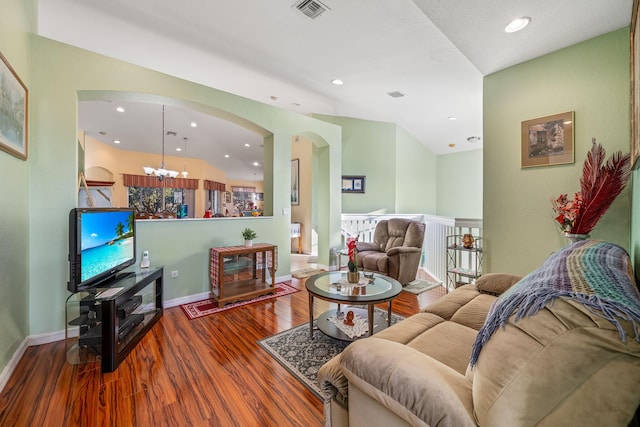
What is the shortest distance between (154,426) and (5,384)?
1.25 metres

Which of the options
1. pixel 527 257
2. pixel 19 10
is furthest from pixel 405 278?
pixel 19 10

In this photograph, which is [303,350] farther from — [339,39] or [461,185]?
Result: [461,185]

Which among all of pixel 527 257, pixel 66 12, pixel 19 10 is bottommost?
pixel 527 257

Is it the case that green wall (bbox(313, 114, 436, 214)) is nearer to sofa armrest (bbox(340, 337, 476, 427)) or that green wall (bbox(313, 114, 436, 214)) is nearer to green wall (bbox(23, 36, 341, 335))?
green wall (bbox(23, 36, 341, 335))

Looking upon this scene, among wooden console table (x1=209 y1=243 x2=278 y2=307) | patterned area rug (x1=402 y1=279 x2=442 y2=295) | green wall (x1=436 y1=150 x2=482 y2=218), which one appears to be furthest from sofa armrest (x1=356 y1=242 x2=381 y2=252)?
green wall (x1=436 y1=150 x2=482 y2=218)

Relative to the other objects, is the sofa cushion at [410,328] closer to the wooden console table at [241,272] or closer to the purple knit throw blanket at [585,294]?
the purple knit throw blanket at [585,294]

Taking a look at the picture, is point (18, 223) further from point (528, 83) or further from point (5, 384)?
point (528, 83)

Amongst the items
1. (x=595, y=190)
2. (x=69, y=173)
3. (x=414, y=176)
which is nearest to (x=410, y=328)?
(x=595, y=190)

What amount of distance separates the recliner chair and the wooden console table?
1.38 m

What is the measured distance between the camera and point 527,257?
2.78 m

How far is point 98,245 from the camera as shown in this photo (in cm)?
220

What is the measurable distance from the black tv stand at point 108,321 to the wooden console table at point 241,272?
0.76 m

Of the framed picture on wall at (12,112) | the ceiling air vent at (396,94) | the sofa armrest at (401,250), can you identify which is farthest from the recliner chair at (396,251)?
the framed picture on wall at (12,112)

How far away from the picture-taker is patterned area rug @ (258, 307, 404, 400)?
6.18ft
